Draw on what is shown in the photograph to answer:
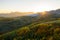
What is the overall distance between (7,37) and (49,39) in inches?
617

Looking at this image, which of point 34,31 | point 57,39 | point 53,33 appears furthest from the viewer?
point 34,31

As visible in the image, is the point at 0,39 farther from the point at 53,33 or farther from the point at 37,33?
the point at 53,33

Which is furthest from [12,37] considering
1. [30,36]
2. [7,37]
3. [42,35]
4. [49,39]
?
[49,39]

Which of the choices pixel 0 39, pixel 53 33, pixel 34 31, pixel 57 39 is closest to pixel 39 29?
pixel 34 31

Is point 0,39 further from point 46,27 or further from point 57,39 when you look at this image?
point 57,39

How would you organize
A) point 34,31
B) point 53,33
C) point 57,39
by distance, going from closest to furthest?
point 57,39 < point 53,33 < point 34,31

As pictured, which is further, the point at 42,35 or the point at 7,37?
the point at 7,37

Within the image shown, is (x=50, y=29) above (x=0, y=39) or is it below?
above

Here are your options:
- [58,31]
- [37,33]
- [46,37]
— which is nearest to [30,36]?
[37,33]

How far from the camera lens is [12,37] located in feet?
161

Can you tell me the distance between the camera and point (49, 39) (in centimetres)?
4131

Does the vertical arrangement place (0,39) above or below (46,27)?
below

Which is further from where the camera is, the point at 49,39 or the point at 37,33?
the point at 37,33

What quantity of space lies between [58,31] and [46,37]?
4.35 metres
